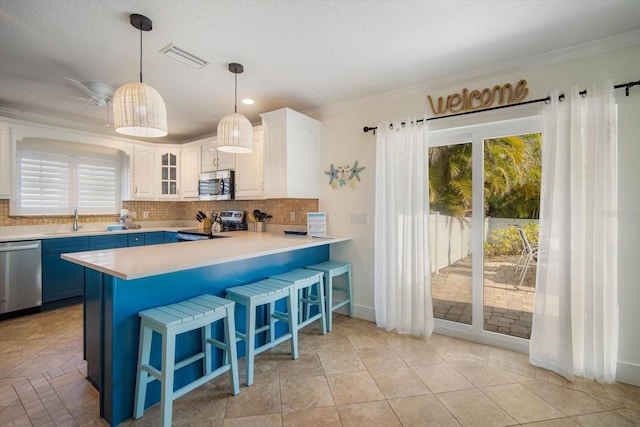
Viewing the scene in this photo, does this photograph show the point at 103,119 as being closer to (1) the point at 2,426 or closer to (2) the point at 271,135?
(2) the point at 271,135

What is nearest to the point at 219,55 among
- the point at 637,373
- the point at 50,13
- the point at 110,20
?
the point at 110,20

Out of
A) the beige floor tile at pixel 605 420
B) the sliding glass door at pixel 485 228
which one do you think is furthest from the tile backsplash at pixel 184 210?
the beige floor tile at pixel 605 420

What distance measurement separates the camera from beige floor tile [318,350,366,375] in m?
2.23

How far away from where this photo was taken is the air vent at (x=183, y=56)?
7.22 ft

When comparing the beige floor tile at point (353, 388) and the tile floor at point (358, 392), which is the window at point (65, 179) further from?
the beige floor tile at point (353, 388)

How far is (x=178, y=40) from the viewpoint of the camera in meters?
2.11

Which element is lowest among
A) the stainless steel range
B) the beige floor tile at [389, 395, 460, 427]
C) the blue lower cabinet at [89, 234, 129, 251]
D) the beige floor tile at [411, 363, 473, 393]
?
the beige floor tile at [389, 395, 460, 427]

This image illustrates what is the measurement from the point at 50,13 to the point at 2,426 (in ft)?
7.94

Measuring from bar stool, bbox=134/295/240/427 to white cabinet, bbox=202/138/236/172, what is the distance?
238 centimetres

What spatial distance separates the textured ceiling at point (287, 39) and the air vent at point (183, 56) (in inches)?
1.7

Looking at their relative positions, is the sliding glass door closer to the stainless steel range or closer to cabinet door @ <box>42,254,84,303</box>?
the stainless steel range

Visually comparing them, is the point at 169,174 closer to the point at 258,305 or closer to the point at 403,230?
the point at 258,305

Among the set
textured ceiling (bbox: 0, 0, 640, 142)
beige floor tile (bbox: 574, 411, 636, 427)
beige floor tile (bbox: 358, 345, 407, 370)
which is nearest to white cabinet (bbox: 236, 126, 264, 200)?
textured ceiling (bbox: 0, 0, 640, 142)

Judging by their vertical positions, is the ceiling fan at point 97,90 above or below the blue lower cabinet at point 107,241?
above
